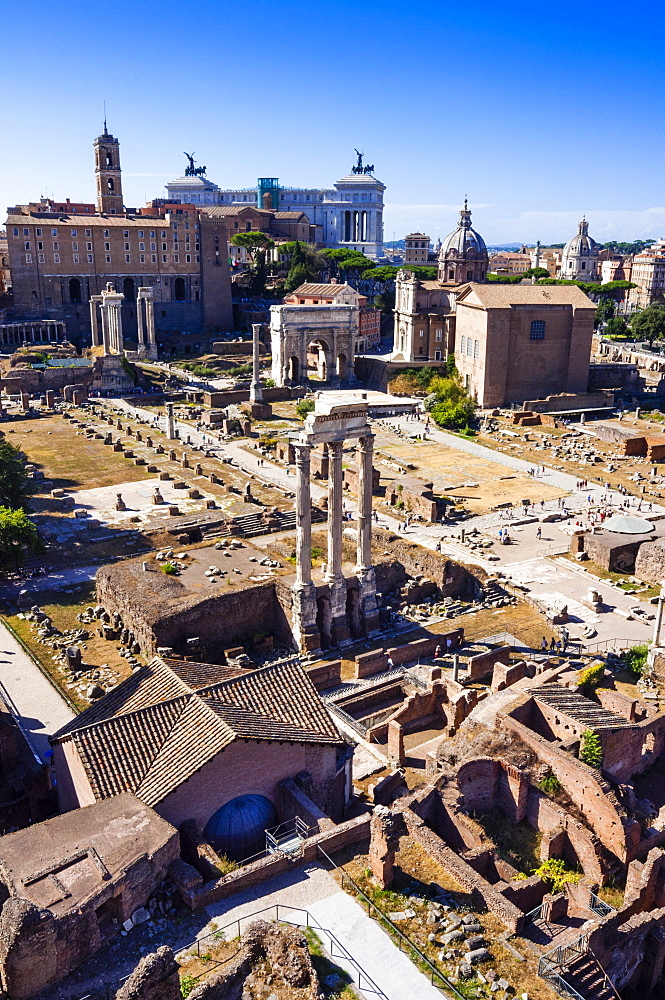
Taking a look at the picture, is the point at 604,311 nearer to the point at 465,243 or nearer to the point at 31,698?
the point at 465,243

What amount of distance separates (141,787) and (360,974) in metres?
5.99

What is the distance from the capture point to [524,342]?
7731 centimetres

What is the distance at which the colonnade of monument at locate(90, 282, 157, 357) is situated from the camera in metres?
90.6

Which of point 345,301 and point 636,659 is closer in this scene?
point 636,659

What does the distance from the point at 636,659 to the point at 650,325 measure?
293 ft

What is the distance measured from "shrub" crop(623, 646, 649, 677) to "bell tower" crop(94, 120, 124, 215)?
110711 millimetres

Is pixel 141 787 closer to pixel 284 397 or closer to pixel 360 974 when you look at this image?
pixel 360 974

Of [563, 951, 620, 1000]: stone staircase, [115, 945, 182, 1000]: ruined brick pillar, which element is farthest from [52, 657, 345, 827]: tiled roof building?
[563, 951, 620, 1000]: stone staircase

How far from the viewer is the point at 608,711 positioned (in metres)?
24.3

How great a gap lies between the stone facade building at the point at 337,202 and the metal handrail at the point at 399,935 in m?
161

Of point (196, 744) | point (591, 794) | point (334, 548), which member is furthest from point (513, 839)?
point (334, 548)

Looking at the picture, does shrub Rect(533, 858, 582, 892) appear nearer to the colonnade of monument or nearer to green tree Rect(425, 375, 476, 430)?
green tree Rect(425, 375, 476, 430)

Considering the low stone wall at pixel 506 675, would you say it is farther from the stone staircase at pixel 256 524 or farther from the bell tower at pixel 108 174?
the bell tower at pixel 108 174

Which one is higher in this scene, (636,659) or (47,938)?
(47,938)
